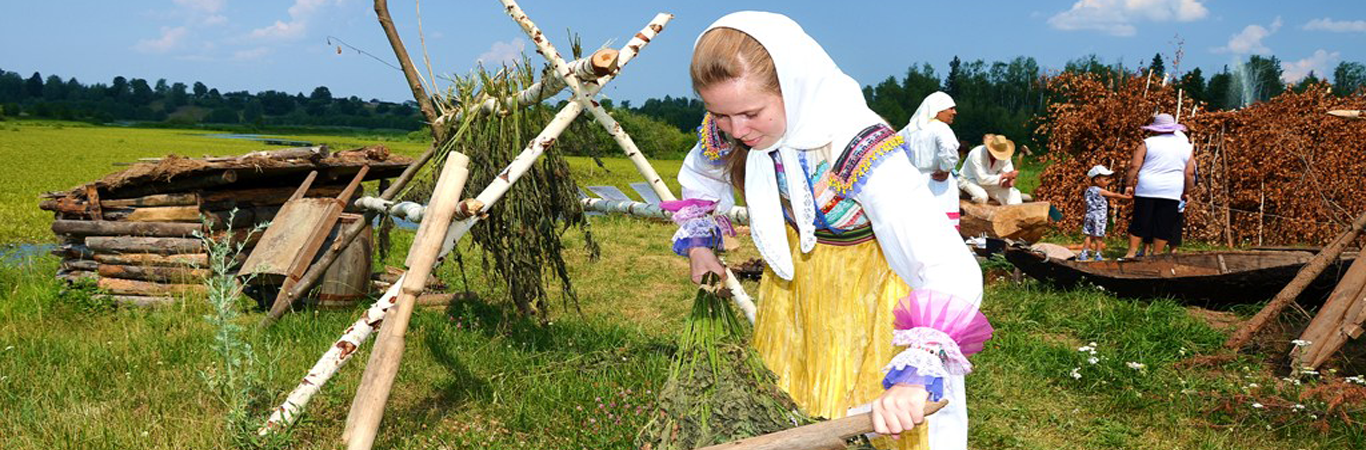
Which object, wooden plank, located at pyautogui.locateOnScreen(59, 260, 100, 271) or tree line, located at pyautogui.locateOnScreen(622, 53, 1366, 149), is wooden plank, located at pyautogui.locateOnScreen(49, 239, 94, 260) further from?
tree line, located at pyautogui.locateOnScreen(622, 53, 1366, 149)

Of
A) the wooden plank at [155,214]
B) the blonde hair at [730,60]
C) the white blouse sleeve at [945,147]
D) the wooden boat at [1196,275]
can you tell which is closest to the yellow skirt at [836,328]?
the blonde hair at [730,60]

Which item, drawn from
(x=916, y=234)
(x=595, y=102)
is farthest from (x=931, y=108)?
(x=916, y=234)

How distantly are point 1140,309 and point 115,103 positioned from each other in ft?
551

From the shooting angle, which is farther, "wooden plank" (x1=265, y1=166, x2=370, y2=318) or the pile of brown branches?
the pile of brown branches

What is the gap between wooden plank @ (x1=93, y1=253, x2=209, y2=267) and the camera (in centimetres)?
760

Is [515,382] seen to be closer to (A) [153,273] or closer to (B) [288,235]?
(B) [288,235]

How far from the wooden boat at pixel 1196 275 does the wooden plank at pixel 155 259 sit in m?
7.96

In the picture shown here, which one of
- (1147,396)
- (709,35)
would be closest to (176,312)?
(709,35)

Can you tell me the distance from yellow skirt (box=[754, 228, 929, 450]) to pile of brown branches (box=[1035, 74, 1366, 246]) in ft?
42.5

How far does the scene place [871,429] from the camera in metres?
1.87

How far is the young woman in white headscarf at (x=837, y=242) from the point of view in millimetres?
1932

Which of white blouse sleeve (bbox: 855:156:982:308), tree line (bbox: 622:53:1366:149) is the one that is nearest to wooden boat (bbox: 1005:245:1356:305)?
white blouse sleeve (bbox: 855:156:982:308)

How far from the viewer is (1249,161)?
1335 centimetres

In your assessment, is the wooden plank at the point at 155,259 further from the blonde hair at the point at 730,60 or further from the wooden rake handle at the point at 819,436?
the wooden rake handle at the point at 819,436
